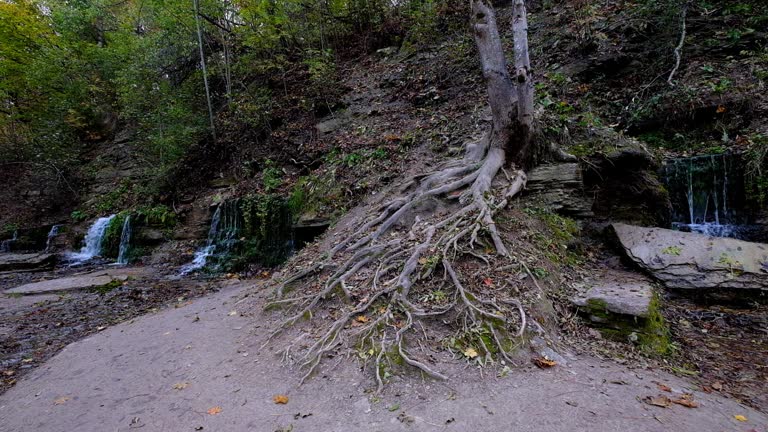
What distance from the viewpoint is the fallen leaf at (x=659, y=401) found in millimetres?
2740

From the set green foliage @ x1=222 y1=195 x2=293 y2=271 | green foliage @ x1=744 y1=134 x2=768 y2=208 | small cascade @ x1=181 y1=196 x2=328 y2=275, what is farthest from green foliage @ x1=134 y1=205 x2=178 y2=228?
green foliage @ x1=744 y1=134 x2=768 y2=208

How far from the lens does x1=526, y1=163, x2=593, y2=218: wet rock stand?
610 centimetres

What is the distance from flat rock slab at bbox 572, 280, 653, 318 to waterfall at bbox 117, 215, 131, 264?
1238 cm

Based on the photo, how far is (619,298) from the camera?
13.4 ft

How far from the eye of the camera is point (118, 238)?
1177 centimetres

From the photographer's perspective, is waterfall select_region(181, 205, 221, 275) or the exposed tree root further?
waterfall select_region(181, 205, 221, 275)

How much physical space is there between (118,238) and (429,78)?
11.1 m

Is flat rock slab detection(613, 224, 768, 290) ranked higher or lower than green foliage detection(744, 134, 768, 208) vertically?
lower

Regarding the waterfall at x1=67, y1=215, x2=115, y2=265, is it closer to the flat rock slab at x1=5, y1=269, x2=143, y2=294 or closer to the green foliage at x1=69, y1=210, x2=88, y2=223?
the green foliage at x1=69, y1=210, x2=88, y2=223

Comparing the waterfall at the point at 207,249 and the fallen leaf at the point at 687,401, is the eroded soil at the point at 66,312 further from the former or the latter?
the fallen leaf at the point at 687,401

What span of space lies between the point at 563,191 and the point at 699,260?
200 centimetres

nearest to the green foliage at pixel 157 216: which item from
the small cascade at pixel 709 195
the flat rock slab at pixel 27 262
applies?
the flat rock slab at pixel 27 262

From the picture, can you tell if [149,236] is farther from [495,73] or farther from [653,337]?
[653,337]

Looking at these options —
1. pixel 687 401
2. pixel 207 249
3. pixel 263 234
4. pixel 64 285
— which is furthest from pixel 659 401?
pixel 64 285
